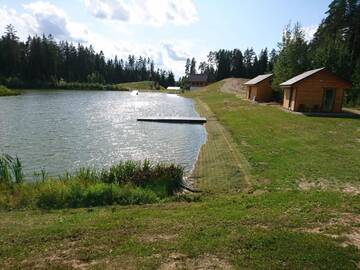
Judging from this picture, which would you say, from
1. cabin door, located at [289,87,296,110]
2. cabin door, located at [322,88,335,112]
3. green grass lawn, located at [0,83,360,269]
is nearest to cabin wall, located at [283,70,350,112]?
cabin door, located at [322,88,335,112]

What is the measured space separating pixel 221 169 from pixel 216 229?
6.70m

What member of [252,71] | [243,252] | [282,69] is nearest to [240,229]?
[243,252]

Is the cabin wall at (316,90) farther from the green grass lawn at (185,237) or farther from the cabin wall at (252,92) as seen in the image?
the green grass lawn at (185,237)

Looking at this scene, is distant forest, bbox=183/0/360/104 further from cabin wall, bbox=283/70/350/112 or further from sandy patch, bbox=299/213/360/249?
sandy patch, bbox=299/213/360/249

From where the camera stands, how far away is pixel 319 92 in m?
31.4

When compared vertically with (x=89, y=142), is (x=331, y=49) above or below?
above

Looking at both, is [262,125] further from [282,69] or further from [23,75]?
[23,75]

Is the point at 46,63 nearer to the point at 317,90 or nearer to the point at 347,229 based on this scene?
the point at 317,90

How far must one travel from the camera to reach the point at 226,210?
773 centimetres

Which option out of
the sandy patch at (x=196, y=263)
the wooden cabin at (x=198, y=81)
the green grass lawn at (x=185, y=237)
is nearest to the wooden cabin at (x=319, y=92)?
the green grass lawn at (x=185, y=237)

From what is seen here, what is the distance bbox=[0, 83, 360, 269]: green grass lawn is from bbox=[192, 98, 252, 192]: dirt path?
0.20 feet

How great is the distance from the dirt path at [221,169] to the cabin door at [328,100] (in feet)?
52.9

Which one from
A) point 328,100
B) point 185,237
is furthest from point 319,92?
point 185,237

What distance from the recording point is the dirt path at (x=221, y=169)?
1087cm
